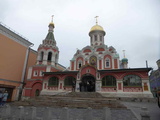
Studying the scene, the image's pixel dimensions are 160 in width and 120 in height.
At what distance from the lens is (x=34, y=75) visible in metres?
23.0

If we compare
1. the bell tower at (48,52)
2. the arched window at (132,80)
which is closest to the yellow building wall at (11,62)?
the bell tower at (48,52)

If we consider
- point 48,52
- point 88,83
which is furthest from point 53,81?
point 48,52

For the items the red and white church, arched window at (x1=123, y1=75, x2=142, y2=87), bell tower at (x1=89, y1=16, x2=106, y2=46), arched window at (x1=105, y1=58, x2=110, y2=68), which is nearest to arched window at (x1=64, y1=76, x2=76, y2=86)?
the red and white church

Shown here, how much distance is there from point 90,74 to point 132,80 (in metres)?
6.25

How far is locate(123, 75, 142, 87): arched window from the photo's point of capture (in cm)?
1671

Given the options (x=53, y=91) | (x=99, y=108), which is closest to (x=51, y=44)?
(x=53, y=91)

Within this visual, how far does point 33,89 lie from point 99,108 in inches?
642

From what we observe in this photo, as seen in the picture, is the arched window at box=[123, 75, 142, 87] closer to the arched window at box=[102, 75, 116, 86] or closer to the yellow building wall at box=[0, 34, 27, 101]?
the arched window at box=[102, 75, 116, 86]

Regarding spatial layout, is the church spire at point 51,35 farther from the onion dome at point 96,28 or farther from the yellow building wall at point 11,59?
the onion dome at point 96,28

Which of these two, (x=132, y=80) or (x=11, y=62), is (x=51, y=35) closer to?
(x=11, y=62)

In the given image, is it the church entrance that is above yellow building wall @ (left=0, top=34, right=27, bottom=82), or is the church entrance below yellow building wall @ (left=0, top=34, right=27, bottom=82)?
below

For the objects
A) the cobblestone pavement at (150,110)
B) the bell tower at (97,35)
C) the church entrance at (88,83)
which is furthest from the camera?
the bell tower at (97,35)

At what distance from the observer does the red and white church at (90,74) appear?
55.6 ft

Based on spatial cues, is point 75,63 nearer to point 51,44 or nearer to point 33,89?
point 51,44
